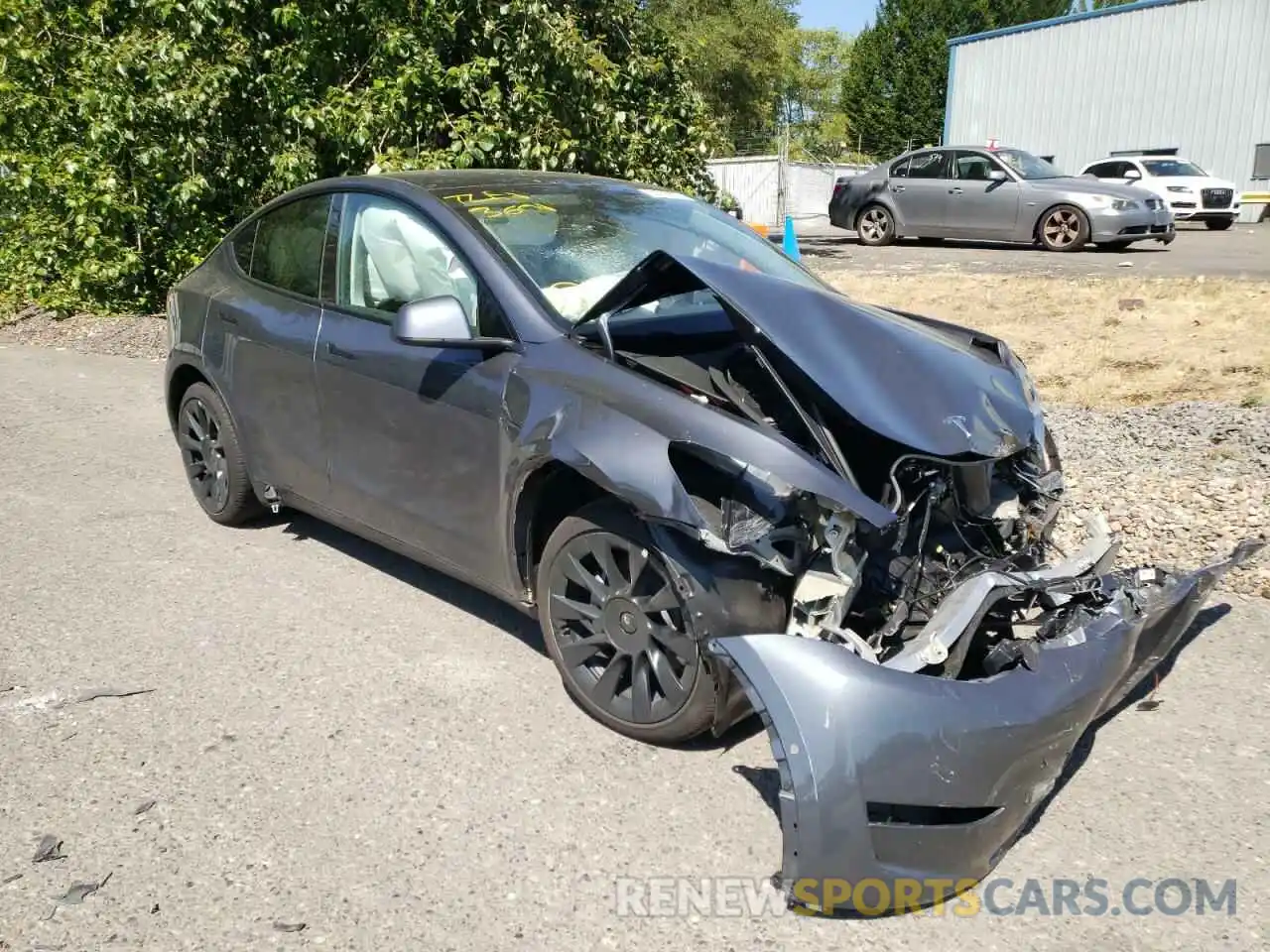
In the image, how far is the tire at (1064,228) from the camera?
51.5ft

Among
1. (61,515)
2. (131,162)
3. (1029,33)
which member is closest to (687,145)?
(131,162)

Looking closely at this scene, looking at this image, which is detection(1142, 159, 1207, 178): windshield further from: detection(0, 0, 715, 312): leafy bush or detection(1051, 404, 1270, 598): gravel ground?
detection(1051, 404, 1270, 598): gravel ground

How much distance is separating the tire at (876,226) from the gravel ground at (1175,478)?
1174 centimetres

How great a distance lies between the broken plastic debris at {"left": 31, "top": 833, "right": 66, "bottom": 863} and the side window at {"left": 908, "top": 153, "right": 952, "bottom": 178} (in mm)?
16411

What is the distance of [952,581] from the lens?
10.4 ft

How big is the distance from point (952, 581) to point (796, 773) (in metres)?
0.97

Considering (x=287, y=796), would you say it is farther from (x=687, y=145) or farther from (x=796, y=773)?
(x=687, y=145)

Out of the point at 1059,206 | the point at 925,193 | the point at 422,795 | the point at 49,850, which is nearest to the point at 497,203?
the point at 422,795

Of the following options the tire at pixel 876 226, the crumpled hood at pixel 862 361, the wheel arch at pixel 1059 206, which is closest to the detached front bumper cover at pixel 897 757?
the crumpled hood at pixel 862 361

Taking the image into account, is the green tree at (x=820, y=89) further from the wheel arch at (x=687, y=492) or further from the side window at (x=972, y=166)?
the wheel arch at (x=687, y=492)

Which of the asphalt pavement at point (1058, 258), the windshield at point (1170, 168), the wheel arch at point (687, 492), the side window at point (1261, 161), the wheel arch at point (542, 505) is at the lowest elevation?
the wheel arch at point (542, 505)

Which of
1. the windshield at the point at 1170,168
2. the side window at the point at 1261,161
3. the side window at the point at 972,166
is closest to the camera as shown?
the side window at the point at 972,166

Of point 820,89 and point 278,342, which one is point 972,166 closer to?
point 278,342

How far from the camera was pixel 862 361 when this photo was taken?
3334 millimetres
